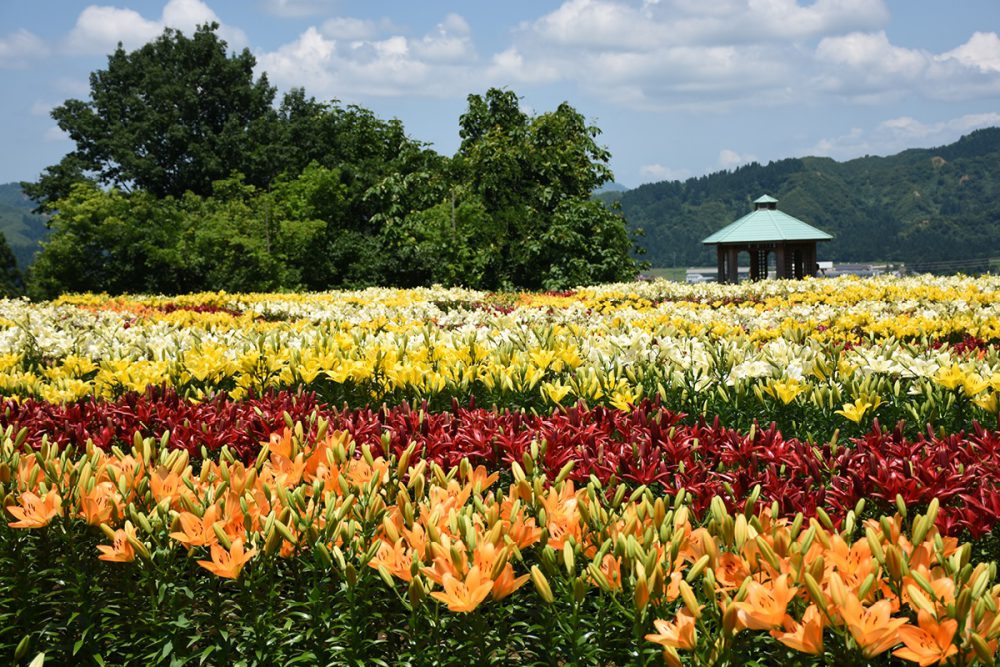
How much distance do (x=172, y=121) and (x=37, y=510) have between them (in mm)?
43834

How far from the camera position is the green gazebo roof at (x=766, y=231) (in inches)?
1176

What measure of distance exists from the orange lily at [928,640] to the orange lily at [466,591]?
0.98 m

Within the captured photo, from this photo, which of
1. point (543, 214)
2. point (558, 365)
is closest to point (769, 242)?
point (543, 214)

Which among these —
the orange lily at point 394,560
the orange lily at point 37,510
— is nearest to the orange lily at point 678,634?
the orange lily at point 394,560

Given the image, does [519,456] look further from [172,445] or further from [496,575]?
[172,445]

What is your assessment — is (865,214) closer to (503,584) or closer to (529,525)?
(529,525)

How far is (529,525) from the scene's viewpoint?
8.07ft

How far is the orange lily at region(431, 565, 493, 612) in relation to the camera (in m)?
2.07

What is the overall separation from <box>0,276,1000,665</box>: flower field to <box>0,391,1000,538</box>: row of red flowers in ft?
0.05

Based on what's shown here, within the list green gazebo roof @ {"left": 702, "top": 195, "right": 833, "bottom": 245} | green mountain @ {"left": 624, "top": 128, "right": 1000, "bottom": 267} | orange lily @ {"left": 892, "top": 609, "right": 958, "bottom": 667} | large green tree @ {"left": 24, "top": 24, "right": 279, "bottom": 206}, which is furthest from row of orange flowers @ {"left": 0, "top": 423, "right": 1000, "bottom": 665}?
green mountain @ {"left": 624, "top": 128, "right": 1000, "bottom": 267}

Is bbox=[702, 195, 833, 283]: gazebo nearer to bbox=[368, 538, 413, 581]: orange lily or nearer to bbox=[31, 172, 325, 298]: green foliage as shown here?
bbox=[31, 172, 325, 298]: green foliage

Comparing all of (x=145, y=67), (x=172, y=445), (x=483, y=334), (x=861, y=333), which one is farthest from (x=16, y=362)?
(x=145, y=67)

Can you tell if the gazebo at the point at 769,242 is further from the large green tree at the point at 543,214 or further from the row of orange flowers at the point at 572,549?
the row of orange flowers at the point at 572,549

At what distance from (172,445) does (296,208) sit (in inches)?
1207
